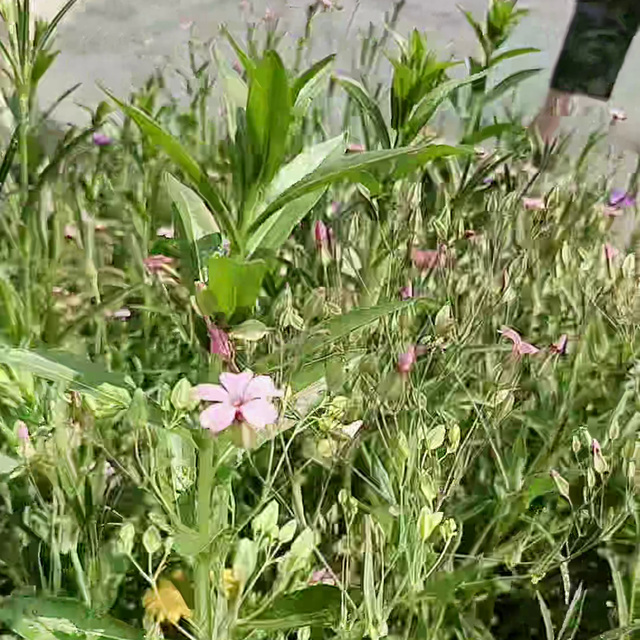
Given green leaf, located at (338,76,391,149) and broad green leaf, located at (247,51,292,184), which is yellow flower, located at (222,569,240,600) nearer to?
broad green leaf, located at (247,51,292,184)

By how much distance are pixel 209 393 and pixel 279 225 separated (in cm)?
12

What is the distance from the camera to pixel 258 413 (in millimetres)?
531

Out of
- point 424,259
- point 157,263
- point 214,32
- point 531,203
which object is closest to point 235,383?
point 157,263

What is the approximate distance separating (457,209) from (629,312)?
29 cm

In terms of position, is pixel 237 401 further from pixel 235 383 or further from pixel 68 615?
pixel 68 615

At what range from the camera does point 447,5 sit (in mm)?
2381

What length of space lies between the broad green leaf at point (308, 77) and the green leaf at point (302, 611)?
32 cm

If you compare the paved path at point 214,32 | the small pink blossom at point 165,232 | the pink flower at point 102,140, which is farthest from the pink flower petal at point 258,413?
the paved path at point 214,32

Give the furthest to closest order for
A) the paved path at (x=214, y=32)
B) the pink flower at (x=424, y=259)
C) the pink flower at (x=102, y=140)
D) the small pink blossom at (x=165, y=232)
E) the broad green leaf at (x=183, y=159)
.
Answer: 1. the paved path at (x=214, y=32)
2. the pink flower at (x=102, y=140)
3. the small pink blossom at (x=165, y=232)
4. the pink flower at (x=424, y=259)
5. the broad green leaf at (x=183, y=159)

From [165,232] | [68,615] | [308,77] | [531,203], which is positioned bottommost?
[68,615]

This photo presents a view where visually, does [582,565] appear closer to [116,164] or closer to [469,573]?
[469,573]

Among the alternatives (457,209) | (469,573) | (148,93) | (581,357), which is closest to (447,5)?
(148,93)

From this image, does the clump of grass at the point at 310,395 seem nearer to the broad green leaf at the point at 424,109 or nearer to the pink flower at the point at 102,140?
the broad green leaf at the point at 424,109

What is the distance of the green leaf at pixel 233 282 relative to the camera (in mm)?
514
